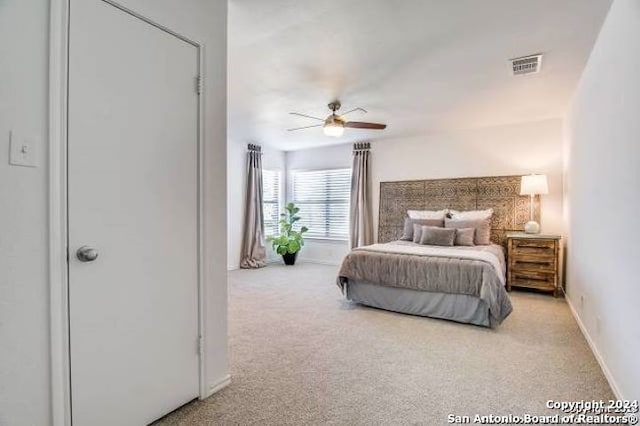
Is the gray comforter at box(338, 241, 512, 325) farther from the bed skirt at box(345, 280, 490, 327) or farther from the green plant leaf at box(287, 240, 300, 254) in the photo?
the green plant leaf at box(287, 240, 300, 254)

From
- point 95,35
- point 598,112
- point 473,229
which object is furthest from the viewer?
point 473,229

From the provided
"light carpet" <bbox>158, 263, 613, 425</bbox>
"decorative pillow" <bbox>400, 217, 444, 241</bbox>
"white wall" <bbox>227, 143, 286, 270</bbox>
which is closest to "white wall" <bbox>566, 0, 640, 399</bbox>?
"light carpet" <bbox>158, 263, 613, 425</bbox>

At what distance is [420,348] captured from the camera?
8.66 ft

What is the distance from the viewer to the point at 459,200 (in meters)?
5.25

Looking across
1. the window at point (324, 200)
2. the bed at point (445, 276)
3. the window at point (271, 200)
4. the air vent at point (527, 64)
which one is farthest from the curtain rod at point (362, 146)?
the air vent at point (527, 64)

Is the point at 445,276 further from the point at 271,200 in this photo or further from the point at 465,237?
the point at 271,200

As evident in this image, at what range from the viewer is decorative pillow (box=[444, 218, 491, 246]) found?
451 centimetres

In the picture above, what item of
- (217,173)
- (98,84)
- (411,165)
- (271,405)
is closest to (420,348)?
(271,405)

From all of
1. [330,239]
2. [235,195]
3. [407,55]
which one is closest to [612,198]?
[407,55]

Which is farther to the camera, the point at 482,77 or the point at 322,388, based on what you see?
the point at 482,77

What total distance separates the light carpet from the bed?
5.5 inches

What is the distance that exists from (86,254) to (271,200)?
18.2ft

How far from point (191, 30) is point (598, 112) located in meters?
2.90

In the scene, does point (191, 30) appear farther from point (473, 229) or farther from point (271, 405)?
point (473, 229)
